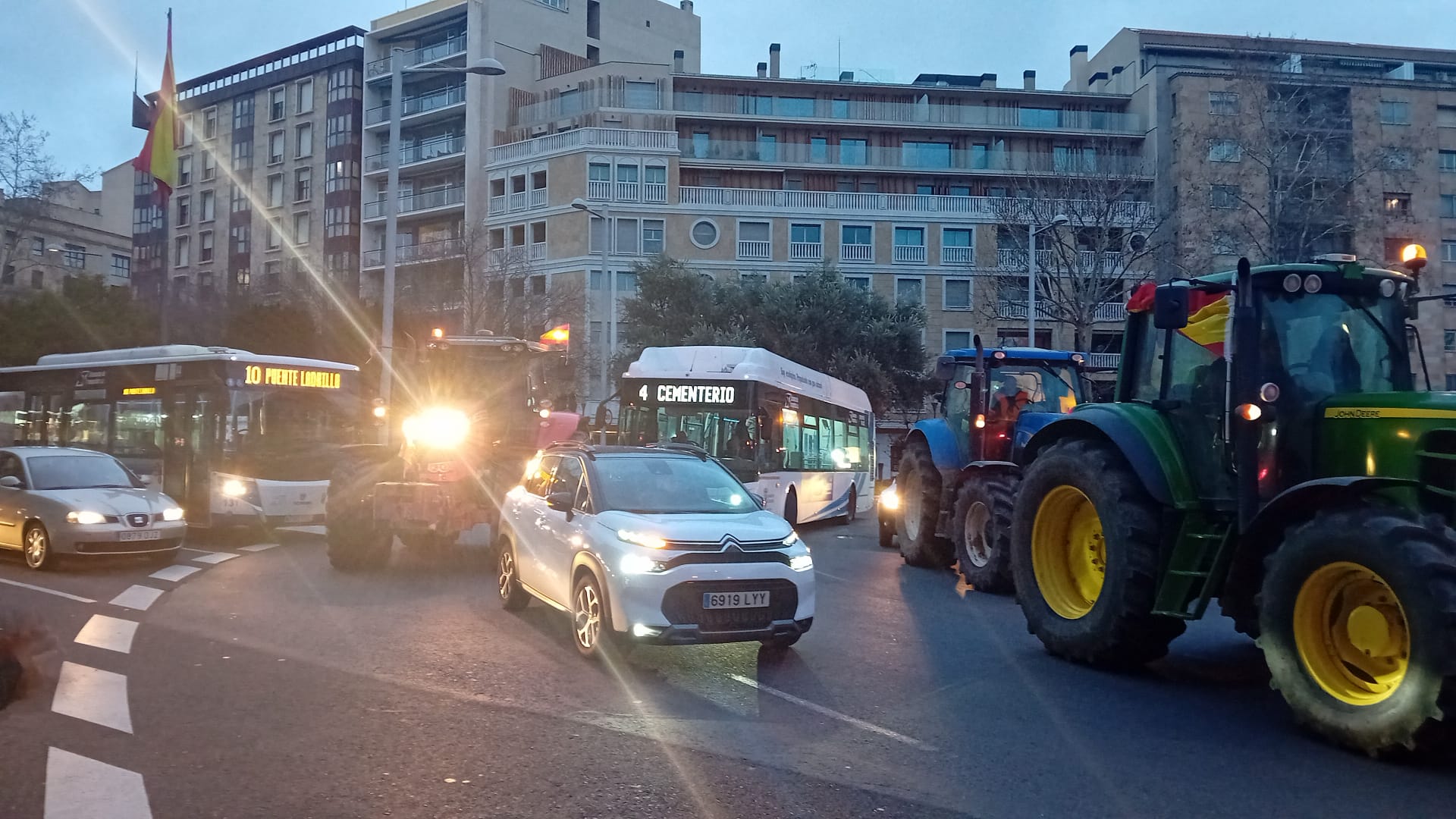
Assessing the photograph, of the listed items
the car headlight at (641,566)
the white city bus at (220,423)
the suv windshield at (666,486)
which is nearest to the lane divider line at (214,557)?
the white city bus at (220,423)

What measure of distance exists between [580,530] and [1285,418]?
478 cm

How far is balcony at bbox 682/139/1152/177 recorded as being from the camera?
52.6 meters

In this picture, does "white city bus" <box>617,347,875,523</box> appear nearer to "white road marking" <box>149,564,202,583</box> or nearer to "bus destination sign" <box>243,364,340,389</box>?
"bus destination sign" <box>243,364,340,389</box>

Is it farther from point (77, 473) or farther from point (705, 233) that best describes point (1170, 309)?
point (705, 233)

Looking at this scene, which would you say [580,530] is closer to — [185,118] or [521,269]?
[521,269]

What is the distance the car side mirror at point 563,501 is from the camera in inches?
347

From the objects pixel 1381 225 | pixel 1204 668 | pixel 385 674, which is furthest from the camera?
pixel 1381 225

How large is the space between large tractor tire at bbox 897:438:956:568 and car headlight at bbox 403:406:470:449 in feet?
19.1

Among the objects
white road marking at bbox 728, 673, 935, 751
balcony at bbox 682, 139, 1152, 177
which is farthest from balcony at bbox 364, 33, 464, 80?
white road marking at bbox 728, 673, 935, 751

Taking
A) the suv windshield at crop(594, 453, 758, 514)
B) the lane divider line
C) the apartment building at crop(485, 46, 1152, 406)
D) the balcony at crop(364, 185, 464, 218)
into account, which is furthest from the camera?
the balcony at crop(364, 185, 464, 218)

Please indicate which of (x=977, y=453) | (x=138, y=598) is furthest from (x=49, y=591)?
(x=977, y=453)

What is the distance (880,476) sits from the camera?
136ft

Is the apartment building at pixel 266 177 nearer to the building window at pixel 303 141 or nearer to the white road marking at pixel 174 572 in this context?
the building window at pixel 303 141

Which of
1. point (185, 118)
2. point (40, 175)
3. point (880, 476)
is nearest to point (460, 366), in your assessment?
point (40, 175)
